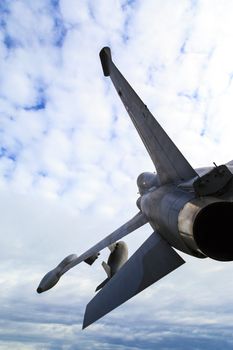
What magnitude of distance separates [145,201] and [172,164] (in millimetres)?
1605

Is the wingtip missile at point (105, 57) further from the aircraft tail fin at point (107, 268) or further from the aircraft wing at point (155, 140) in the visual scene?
the aircraft tail fin at point (107, 268)

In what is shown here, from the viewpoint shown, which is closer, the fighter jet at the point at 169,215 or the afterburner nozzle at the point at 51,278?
the fighter jet at the point at 169,215

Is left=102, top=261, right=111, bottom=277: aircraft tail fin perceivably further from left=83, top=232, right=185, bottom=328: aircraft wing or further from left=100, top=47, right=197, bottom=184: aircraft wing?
left=100, top=47, right=197, bottom=184: aircraft wing

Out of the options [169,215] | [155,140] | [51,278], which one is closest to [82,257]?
[51,278]

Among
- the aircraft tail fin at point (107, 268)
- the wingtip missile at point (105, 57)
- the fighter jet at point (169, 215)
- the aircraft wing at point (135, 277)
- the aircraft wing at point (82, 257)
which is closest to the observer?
the fighter jet at point (169, 215)

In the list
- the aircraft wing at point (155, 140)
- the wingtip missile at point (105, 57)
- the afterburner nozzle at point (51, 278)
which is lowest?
the afterburner nozzle at point (51, 278)

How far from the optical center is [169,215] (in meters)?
5.32

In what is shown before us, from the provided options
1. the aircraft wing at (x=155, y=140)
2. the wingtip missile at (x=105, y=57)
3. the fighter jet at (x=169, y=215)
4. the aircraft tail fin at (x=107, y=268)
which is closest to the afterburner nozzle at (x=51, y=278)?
the aircraft tail fin at (x=107, y=268)

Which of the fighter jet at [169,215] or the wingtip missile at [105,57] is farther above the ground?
the wingtip missile at [105,57]

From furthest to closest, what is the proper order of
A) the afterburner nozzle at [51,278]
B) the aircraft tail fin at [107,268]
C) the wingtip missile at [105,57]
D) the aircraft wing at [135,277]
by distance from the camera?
the aircraft tail fin at [107,268] → the afterburner nozzle at [51,278] → the wingtip missile at [105,57] → the aircraft wing at [135,277]

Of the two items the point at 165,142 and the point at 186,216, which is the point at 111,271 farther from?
the point at 186,216

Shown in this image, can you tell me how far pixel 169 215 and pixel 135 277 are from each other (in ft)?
5.26

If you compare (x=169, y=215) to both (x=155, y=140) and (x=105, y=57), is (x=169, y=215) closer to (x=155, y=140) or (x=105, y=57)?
(x=155, y=140)

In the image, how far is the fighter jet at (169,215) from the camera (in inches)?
179
